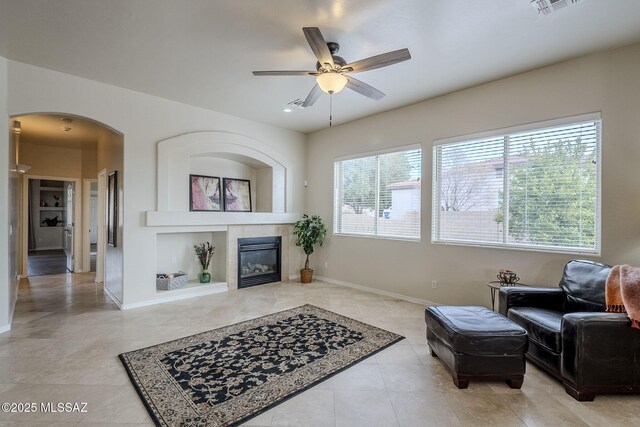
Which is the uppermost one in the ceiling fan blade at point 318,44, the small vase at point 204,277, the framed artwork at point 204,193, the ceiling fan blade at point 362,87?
the ceiling fan blade at point 318,44

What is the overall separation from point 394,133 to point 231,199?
10.7 ft

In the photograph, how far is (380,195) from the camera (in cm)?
514

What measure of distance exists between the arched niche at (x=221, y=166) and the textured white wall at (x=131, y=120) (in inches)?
5.9

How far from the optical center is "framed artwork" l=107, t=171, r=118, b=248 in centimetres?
448

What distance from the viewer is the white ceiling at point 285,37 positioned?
2.42 m

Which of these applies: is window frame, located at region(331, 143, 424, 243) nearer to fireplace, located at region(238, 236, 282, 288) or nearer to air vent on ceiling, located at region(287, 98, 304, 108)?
fireplace, located at region(238, 236, 282, 288)

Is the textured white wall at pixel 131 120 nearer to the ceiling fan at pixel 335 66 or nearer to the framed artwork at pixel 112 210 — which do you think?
the framed artwork at pixel 112 210

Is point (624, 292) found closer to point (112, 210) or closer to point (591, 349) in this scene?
point (591, 349)

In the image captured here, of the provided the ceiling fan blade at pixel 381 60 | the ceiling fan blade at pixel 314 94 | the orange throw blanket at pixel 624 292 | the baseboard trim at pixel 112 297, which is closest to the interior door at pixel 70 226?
the baseboard trim at pixel 112 297

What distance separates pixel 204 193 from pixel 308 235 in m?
2.06

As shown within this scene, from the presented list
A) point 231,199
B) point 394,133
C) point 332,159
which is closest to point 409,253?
point 394,133

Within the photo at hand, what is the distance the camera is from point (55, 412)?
1942 millimetres

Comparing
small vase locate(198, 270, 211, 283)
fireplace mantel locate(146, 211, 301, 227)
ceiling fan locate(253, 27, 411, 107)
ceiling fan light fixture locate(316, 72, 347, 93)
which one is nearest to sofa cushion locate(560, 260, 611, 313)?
ceiling fan locate(253, 27, 411, 107)

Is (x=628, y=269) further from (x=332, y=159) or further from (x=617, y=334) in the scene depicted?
(x=332, y=159)
